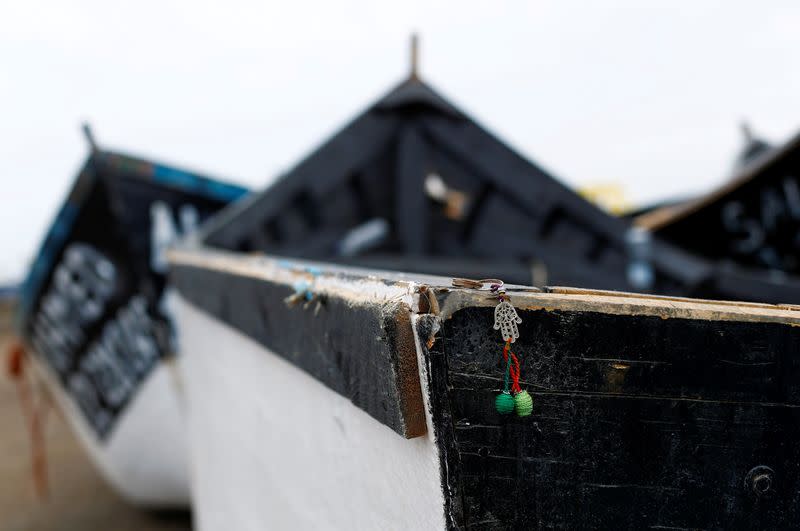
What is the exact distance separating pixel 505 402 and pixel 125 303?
285cm

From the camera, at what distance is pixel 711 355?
611 millimetres

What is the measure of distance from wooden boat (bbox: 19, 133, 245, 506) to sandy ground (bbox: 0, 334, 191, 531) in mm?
309

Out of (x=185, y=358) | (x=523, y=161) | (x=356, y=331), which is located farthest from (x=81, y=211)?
(x=356, y=331)

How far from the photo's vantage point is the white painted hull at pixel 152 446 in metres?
3.04

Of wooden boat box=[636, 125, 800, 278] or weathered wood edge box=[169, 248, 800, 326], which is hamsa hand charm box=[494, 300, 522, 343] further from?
wooden boat box=[636, 125, 800, 278]

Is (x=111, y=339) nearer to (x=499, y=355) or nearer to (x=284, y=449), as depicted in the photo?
(x=284, y=449)

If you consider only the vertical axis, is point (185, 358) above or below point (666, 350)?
below

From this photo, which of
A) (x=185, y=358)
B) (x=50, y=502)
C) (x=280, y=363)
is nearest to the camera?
(x=280, y=363)

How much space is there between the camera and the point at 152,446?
321 centimetres

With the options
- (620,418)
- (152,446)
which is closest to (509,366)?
(620,418)

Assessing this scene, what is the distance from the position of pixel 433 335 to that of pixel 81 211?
2.99 meters

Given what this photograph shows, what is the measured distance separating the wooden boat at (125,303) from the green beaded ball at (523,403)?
2.61 meters

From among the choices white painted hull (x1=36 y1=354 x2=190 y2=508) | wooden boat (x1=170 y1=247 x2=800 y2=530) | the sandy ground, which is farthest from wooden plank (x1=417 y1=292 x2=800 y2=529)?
the sandy ground

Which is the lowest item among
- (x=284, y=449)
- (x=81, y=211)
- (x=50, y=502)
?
(x=50, y=502)
